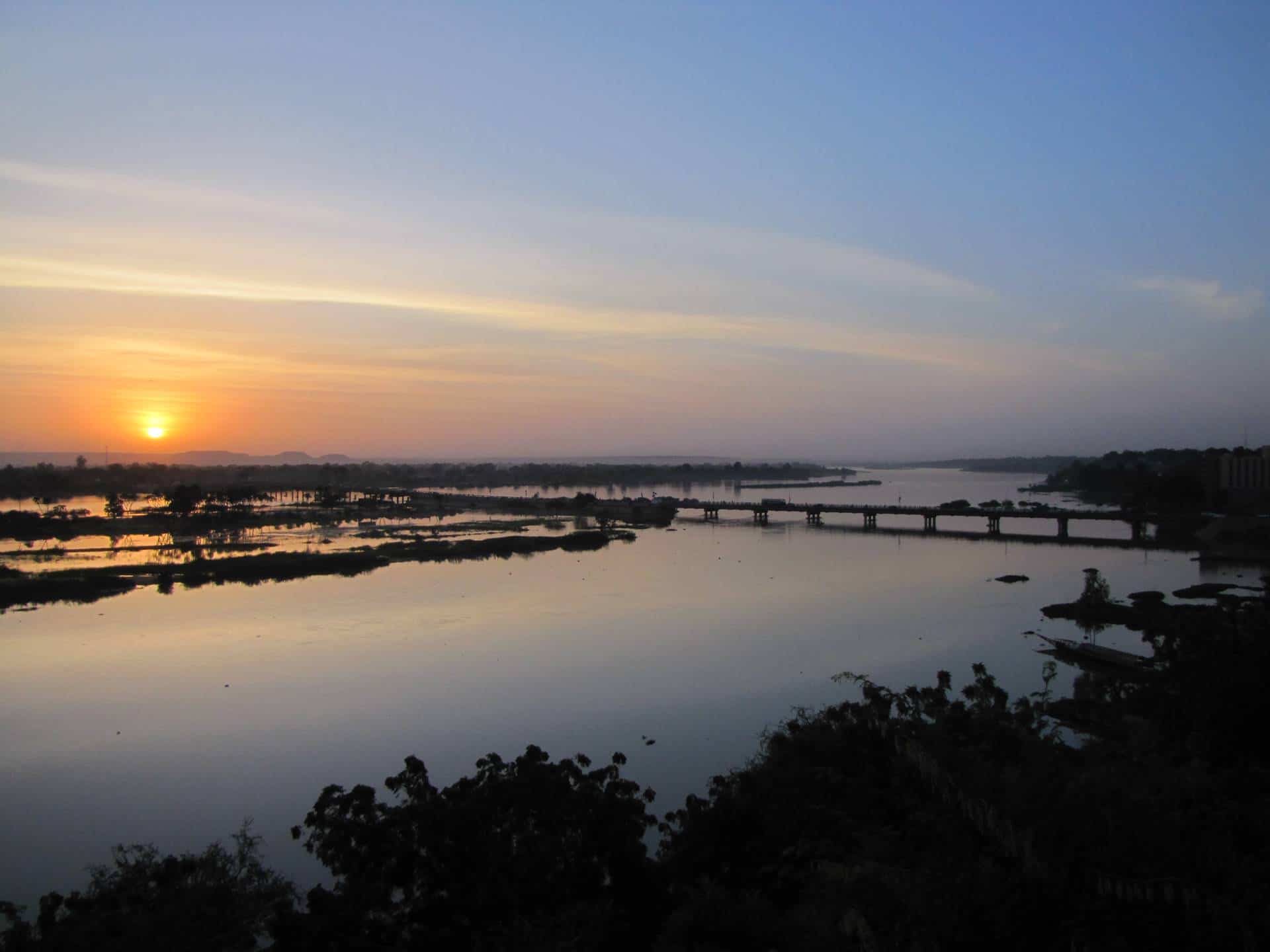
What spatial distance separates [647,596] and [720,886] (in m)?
18.7

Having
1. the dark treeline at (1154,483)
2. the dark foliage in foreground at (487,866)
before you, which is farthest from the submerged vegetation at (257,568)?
the dark treeline at (1154,483)

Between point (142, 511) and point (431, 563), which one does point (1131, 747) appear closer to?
point (431, 563)

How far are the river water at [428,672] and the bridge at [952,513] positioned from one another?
37.3ft

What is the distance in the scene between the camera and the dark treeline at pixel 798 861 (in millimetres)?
6219

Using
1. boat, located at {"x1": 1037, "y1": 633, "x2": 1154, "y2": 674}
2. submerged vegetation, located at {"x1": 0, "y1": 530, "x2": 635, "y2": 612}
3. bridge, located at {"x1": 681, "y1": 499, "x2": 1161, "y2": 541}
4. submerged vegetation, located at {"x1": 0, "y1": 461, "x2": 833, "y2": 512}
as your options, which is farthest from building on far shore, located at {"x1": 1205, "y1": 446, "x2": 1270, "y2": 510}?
submerged vegetation, located at {"x1": 0, "y1": 461, "x2": 833, "y2": 512}

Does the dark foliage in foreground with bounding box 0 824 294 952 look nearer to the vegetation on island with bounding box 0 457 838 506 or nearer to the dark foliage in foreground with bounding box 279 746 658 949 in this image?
the dark foliage in foreground with bounding box 279 746 658 949

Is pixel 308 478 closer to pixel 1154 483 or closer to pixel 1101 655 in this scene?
pixel 1154 483

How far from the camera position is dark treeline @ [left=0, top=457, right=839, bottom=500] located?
7650 centimetres

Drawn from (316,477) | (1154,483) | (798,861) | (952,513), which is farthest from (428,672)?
(316,477)

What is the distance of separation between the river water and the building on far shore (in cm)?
1748

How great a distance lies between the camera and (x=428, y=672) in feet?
55.7

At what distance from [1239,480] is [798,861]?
51.6 metres

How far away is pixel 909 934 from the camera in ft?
19.9

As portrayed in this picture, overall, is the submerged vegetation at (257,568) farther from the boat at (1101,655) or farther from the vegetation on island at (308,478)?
the vegetation on island at (308,478)
